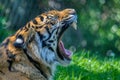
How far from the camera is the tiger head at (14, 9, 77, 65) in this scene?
459 cm

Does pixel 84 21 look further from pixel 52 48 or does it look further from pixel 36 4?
pixel 52 48

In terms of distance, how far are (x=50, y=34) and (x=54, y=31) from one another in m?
0.05

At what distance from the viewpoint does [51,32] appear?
4695mm

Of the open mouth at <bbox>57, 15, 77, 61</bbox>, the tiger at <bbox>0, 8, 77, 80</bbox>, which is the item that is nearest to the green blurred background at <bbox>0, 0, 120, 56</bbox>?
the open mouth at <bbox>57, 15, 77, 61</bbox>

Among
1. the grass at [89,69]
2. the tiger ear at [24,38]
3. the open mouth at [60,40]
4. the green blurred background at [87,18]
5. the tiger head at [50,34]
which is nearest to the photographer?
the tiger ear at [24,38]

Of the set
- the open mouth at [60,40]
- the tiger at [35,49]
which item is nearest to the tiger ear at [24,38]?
the tiger at [35,49]

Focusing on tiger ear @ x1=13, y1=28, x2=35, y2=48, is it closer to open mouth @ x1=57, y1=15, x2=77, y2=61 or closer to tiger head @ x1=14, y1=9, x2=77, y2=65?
tiger head @ x1=14, y1=9, x2=77, y2=65

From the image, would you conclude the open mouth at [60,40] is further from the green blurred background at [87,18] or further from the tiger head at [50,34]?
the green blurred background at [87,18]

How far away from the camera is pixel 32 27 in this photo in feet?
15.0

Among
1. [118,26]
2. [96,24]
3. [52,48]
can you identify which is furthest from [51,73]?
[96,24]

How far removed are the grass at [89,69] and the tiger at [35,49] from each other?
180 cm

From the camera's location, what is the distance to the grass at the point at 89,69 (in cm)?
678

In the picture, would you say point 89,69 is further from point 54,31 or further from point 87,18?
point 87,18

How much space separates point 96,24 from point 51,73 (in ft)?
43.6
